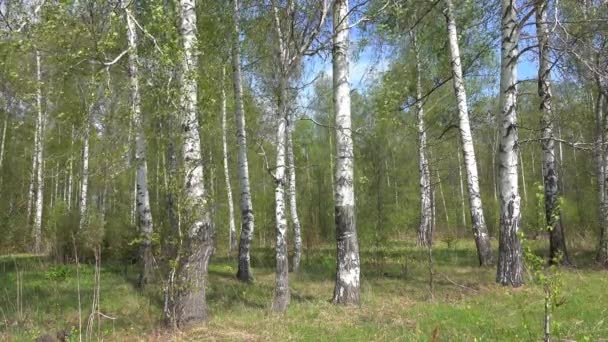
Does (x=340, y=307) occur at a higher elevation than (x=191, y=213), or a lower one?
lower

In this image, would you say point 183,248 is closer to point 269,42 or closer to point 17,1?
point 17,1

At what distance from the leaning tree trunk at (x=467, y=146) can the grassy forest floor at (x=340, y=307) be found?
1.91 ft

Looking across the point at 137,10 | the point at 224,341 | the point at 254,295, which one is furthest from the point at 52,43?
the point at 254,295

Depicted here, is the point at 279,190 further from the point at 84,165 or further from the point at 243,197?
the point at 84,165

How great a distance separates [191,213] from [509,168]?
206 inches

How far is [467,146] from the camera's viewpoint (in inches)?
433

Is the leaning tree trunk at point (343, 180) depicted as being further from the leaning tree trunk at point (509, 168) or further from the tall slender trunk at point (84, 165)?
the tall slender trunk at point (84, 165)

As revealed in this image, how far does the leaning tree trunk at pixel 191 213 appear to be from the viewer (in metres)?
6.51

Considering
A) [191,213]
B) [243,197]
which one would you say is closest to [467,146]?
[243,197]

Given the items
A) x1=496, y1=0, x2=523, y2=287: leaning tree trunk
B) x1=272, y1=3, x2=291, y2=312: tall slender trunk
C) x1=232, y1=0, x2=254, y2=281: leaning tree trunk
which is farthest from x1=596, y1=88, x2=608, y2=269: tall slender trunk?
x1=232, y1=0, x2=254, y2=281: leaning tree trunk

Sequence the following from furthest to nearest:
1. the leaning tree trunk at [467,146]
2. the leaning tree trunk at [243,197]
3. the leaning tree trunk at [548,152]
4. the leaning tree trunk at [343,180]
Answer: the leaning tree trunk at [243,197]
the leaning tree trunk at [467,146]
the leaning tree trunk at [548,152]
the leaning tree trunk at [343,180]

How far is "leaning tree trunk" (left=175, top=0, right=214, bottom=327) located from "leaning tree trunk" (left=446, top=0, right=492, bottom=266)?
20.3 feet

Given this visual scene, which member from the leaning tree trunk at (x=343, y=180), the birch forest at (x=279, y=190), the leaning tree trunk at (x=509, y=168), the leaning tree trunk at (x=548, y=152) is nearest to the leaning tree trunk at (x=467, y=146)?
the birch forest at (x=279, y=190)

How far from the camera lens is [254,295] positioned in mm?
9500
